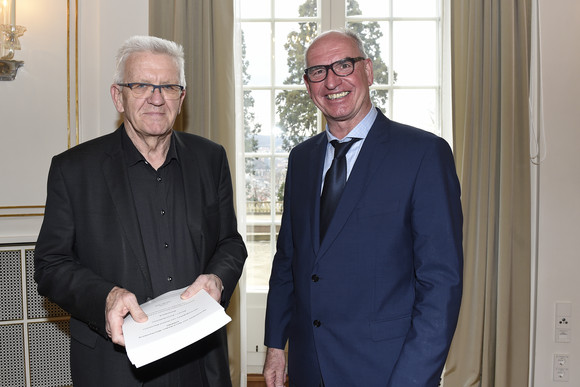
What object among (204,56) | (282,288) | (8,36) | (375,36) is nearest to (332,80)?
(282,288)

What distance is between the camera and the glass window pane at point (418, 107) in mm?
3426

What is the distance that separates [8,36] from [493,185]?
10.2 ft

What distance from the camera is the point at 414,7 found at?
3.39 m

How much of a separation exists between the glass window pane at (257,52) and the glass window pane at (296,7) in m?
0.14

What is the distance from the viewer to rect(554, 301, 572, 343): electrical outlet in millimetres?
3090

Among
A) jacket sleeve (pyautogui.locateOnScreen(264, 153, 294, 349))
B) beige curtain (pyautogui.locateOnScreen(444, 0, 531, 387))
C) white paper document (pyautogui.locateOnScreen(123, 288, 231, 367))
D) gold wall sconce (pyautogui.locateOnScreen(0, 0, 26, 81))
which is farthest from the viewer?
beige curtain (pyautogui.locateOnScreen(444, 0, 531, 387))

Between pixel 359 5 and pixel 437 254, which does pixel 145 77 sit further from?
pixel 359 5

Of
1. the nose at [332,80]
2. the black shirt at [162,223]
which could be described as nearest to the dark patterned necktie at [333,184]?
the nose at [332,80]

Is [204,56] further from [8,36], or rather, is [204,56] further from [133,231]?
[133,231]

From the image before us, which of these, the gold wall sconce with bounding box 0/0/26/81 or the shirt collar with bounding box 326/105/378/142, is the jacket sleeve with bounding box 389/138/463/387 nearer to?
the shirt collar with bounding box 326/105/378/142

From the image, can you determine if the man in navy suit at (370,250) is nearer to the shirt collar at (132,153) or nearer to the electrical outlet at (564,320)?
the shirt collar at (132,153)

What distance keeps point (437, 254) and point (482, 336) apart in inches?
79.8

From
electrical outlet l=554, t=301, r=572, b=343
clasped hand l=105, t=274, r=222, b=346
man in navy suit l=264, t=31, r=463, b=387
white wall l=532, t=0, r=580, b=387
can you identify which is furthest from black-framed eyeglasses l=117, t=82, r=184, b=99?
electrical outlet l=554, t=301, r=572, b=343

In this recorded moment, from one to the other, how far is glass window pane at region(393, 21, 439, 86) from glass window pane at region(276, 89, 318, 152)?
2.26 ft
